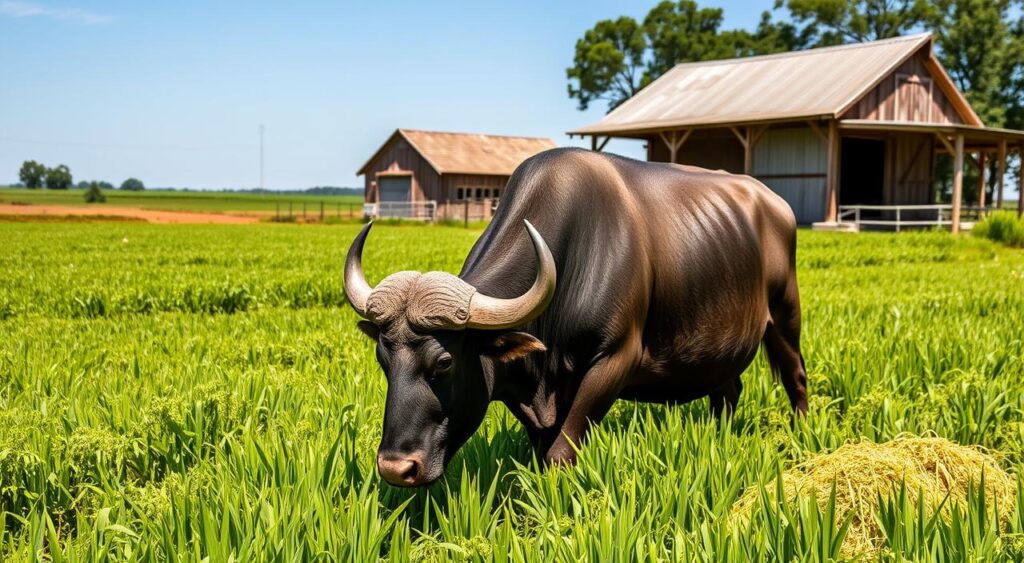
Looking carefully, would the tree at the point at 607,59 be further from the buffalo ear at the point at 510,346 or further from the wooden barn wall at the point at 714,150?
the buffalo ear at the point at 510,346

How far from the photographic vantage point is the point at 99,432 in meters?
3.76

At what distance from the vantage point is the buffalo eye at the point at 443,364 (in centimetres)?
290

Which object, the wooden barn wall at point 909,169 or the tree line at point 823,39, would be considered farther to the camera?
the tree line at point 823,39

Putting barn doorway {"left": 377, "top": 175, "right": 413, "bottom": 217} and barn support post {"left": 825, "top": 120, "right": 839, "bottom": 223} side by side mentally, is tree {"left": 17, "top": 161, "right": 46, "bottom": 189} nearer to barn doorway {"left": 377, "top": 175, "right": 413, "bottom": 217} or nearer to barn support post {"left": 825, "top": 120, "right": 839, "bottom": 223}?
barn doorway {"left": 377, "top": 175, "right": 413, "bottom": 217}

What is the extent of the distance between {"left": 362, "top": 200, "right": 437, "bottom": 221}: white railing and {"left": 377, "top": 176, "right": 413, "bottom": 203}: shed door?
1.37 feet

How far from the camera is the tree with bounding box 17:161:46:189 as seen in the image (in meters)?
135

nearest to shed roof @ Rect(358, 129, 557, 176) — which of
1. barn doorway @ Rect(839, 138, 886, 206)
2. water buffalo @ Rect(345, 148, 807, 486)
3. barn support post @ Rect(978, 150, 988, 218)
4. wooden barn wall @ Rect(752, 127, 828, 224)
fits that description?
wooden barn wall @ Rect(752, 127, 828, 224)

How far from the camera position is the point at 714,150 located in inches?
1138

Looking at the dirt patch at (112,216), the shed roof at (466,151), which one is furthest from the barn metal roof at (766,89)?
the dirt patch at (112,216)

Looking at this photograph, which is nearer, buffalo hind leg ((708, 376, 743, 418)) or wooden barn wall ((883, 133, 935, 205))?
buffalo hind leg ((708, 376, 743, 418))

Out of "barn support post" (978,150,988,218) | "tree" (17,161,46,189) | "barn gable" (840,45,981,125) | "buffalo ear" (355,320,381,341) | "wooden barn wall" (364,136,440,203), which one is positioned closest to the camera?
"buffalo ear" (355,320,381,341)

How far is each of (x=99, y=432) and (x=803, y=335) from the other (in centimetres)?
512

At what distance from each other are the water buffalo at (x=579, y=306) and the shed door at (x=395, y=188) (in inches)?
1572

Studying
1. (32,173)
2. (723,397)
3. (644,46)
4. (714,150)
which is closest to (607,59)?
(644,46)
